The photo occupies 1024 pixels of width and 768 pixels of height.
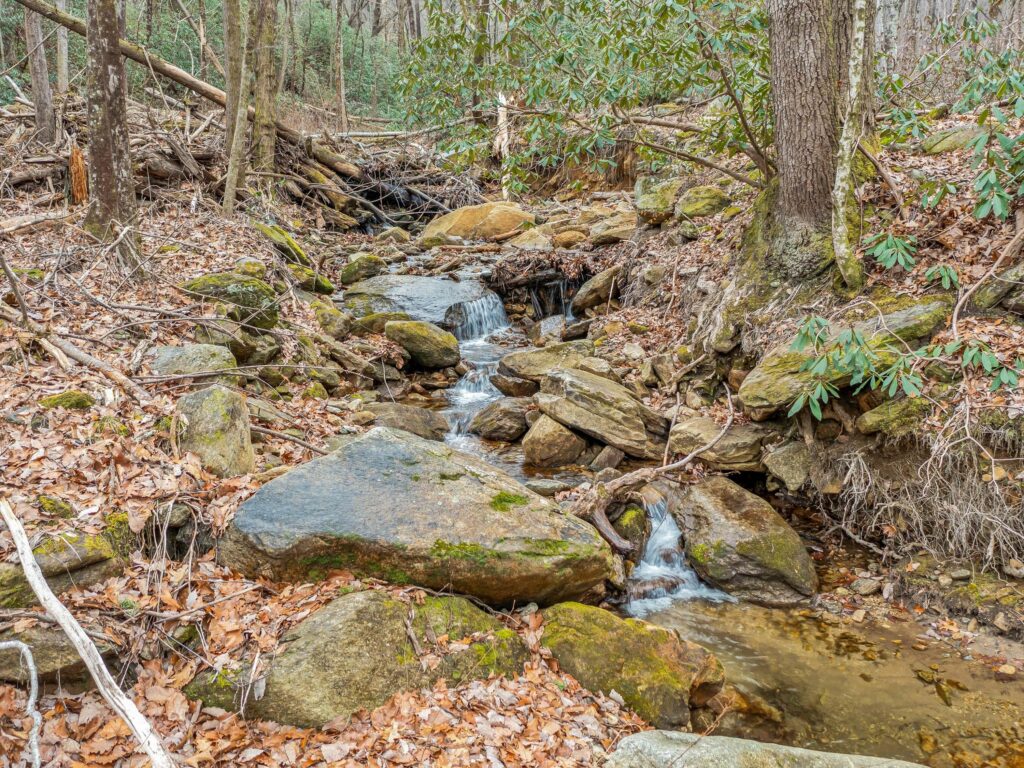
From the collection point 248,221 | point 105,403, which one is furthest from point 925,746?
point 248,221

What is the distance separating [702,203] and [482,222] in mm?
7449

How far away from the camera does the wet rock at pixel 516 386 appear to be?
32.5 ft

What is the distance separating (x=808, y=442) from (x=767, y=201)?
3.42m

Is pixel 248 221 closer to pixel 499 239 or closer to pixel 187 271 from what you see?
pixel 187 271

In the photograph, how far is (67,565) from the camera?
3.60 meters

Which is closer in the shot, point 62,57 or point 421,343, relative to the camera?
point 421,343

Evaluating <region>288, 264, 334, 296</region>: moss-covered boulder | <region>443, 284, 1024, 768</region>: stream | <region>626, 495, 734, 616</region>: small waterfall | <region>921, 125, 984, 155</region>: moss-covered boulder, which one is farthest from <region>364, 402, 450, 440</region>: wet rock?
<region>921, 125, 984, 155</region>: moss-covered boulder

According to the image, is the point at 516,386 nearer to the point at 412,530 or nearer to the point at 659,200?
the point at 659,200

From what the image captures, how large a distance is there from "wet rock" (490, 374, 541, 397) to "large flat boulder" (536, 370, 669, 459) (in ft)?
5.12

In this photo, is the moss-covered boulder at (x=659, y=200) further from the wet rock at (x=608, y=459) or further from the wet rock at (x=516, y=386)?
the wet rock at (x=608, y=459)

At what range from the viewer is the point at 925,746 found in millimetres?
4039

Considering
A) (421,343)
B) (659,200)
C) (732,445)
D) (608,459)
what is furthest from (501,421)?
(659,200)

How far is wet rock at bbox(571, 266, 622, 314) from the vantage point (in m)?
11.8

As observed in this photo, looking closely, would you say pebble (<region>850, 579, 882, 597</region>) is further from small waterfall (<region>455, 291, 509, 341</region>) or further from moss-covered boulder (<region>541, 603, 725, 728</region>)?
small waterfall (<region>455, 291, 509, 341</region>)
